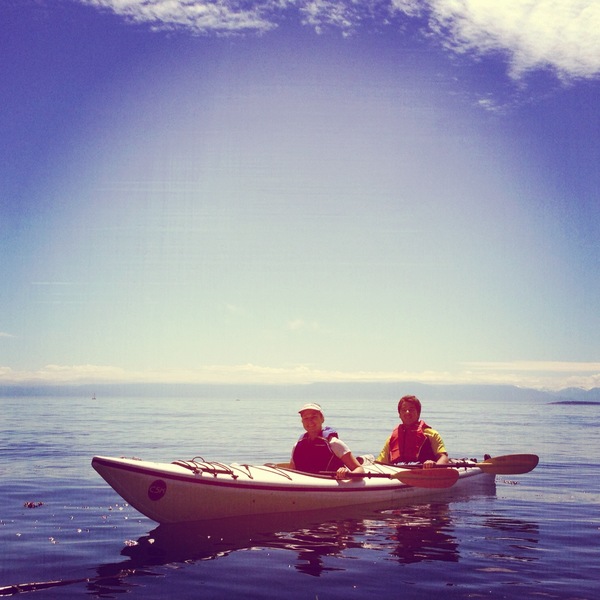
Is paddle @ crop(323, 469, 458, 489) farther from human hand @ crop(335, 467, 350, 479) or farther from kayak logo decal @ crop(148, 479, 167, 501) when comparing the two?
kayak logo decal @ crop(148, 479, 167, 501)

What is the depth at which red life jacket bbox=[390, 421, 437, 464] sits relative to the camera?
→ 11.7 meters

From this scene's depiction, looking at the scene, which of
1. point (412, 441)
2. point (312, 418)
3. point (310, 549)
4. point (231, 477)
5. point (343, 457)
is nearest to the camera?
point (310, 549)

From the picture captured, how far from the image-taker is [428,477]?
34.6 ft

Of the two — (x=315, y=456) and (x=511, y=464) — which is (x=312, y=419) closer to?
(x=315, y=456)

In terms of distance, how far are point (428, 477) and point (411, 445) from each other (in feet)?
4.77

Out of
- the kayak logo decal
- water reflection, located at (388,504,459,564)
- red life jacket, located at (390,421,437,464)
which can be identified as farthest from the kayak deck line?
red life jacket, located at (390,421,437,464)

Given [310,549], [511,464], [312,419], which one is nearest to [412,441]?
[511,464]

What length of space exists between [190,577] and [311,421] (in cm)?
356

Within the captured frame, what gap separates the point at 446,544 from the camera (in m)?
8.32

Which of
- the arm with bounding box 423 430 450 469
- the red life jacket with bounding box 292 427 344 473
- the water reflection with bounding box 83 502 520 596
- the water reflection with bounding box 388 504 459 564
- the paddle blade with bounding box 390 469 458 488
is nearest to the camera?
the water reflection with bounding box 83 502 520 596

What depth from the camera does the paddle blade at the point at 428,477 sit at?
34.4 feet

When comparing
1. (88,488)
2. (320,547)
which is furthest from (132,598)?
(88,488)

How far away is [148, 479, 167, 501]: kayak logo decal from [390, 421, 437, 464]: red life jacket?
16.8ft

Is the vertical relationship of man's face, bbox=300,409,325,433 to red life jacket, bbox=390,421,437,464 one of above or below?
above
